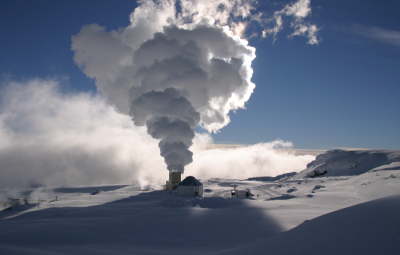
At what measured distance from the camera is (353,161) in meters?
64.9

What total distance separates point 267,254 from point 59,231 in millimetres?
13670

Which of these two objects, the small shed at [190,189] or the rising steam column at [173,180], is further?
the rising steam column at [173,180]

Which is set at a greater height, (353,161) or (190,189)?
(353,161)

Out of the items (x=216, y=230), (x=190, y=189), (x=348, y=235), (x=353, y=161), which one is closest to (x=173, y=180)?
(x=190, y=189)

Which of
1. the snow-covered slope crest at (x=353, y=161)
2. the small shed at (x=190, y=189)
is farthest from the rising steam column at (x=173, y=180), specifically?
the snow-covered slope crest at (x=353, y=161)

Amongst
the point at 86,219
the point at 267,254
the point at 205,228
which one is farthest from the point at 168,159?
the point at 267,254

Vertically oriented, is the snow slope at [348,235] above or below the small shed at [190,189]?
above

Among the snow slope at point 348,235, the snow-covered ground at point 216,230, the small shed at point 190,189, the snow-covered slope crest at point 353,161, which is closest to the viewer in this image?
the snow slope at point 348,235

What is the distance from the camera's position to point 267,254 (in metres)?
8.18

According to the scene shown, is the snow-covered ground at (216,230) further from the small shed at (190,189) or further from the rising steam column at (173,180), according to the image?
the rising steam column at (173,180)

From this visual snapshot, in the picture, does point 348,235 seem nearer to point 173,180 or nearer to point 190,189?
point 190,189

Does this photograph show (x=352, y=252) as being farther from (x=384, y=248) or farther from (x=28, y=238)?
(x=28, y=238)

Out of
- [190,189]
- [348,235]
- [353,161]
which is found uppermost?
[353,161]

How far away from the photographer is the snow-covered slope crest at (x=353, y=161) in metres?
58.8
